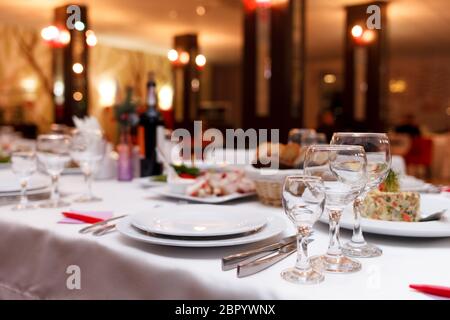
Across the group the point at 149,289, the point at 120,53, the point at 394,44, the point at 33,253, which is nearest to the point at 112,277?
the point at 149,289

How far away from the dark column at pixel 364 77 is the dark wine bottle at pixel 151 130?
19.9ft

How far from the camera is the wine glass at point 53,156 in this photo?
132 cm

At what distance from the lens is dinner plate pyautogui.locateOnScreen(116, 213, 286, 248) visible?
0.82 metres

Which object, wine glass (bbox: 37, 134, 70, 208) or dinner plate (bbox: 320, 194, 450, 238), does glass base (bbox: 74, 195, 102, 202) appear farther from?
dinner plate (bbox: 320, 194, 450, 238)

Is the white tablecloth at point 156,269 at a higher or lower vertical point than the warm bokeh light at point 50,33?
lower

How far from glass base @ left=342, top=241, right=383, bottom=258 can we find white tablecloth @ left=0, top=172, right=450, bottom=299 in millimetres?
17

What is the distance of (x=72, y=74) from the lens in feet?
26.3

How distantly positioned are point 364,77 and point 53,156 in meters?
6.92

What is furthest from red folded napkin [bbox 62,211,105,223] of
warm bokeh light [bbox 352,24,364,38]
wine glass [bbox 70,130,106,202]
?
warm bokeh light [bbox 352,24,364,38]

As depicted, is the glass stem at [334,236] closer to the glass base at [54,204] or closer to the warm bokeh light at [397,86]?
the glass base at [54,204]

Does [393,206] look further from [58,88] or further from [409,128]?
[409,128]

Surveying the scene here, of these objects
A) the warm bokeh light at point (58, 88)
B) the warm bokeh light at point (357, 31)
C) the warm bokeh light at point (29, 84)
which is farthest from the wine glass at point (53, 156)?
the warm bokeh light at point (29, 84)

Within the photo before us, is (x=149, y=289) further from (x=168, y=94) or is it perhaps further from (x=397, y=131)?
(x=168, y=94)

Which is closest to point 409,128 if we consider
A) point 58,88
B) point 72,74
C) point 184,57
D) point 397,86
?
point 397,86
